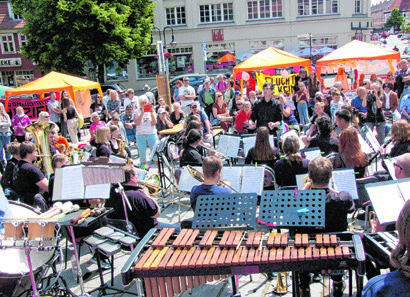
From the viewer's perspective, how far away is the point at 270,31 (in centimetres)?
3484

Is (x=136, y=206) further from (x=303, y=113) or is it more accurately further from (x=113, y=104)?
(x=113, y=104)

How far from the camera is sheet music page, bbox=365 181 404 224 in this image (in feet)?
12.9

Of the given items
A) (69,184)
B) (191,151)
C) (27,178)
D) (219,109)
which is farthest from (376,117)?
(27,178)

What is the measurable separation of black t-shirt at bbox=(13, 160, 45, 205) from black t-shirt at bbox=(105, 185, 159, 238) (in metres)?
1.45

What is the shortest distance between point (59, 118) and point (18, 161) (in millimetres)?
6888

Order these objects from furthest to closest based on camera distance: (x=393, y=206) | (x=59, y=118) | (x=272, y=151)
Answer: (x=59, y=118) < (x=272, y=151) < (x=393, y=206)

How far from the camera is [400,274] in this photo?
2.53 metres

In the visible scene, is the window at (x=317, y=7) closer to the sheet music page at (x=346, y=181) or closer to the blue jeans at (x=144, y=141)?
the blue jeans at (x=144, y=141)

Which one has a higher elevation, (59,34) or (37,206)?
(59,34)

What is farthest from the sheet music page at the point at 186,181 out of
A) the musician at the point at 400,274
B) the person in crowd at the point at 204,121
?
the musician at the point at 400,274

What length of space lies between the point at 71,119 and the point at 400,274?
36.9ft

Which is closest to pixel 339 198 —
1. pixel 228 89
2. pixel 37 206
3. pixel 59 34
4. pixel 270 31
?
pixel 37 206

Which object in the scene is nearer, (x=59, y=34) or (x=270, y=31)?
(x=59, y=34)

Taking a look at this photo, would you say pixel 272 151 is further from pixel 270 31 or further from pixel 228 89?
pixel 270 31
